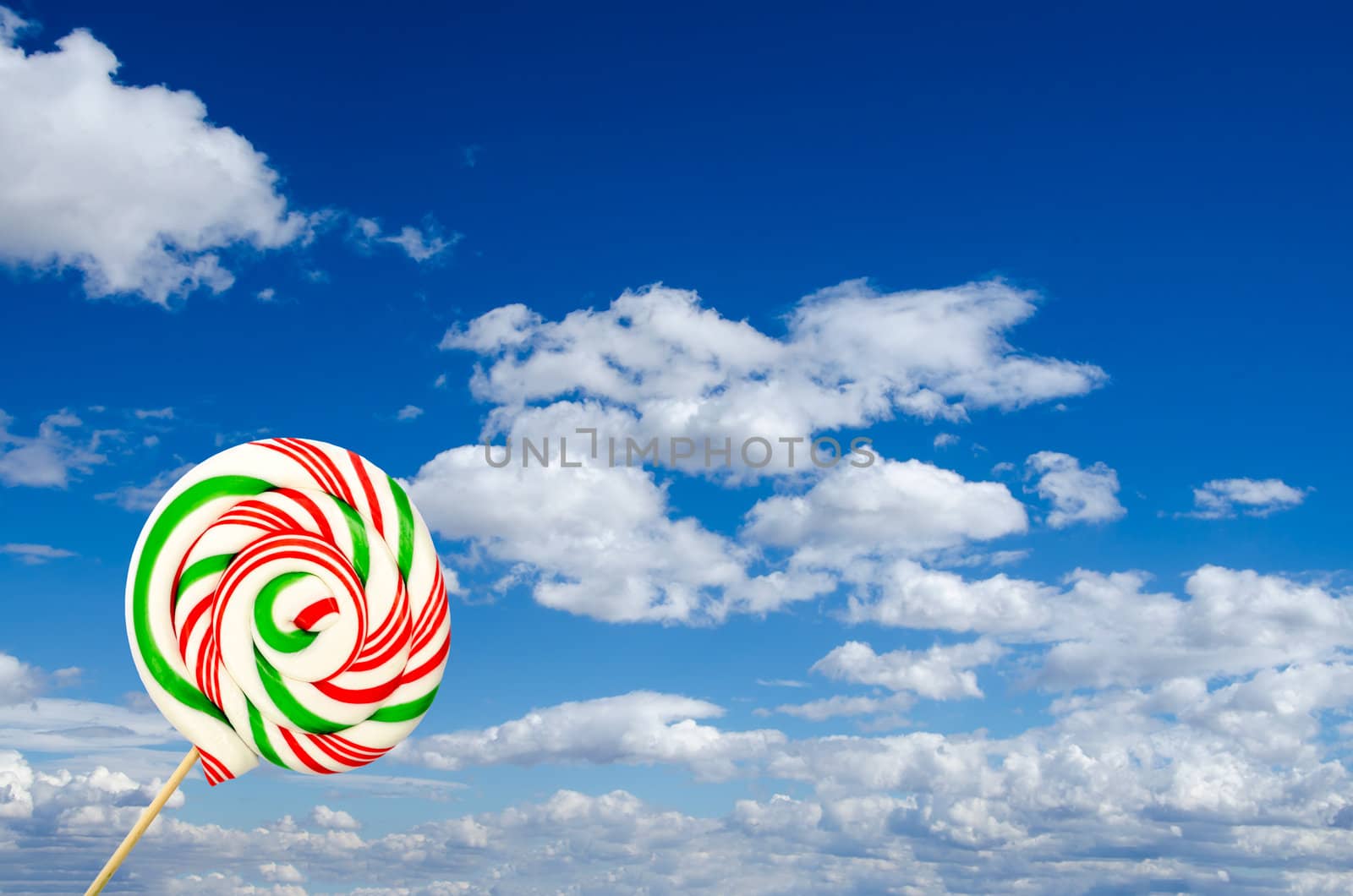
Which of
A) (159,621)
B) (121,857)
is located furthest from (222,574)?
(121,857)

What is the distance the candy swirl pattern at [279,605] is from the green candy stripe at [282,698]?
0.05 ft

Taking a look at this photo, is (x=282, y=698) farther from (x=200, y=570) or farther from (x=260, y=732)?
(x=200, y=570)

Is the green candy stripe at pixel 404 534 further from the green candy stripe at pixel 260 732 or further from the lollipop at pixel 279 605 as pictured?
the green candy stripe at pixel 260 732

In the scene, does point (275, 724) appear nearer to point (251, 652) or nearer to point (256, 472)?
point (251, 652)

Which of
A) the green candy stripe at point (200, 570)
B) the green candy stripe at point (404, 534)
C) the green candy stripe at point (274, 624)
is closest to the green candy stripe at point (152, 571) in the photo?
the green candy stripe at point (200, 570)

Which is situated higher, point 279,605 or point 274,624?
point 279,605

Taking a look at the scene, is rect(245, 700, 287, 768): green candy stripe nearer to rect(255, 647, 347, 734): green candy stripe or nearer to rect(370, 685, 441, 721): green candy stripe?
rect(255, 647, 347, 734): green candy stripe

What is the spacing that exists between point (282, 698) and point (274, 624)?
2.96 ft

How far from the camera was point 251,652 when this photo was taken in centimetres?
1563

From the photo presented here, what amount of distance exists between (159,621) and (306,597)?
68.0 inches

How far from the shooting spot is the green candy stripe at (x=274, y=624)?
1558cm

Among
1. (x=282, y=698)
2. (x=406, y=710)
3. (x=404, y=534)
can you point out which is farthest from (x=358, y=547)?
(x=406, y=710)

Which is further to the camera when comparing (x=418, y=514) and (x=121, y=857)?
(x=418, y=514)

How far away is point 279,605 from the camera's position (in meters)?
15.6
